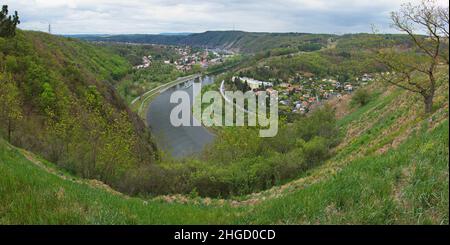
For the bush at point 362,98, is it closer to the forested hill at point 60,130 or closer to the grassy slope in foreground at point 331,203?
the forested hill at point 60,130

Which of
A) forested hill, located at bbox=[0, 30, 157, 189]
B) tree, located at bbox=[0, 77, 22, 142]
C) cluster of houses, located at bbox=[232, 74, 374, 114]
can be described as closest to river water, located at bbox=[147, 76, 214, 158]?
forested hill, located at bbox=[0, 30, 157, 189]

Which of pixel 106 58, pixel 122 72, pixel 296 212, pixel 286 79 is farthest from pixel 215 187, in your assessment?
pixel 106 58

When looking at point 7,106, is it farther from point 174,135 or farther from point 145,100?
point 145,100

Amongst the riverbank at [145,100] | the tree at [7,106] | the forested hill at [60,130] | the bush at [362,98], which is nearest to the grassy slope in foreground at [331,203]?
the forested hill at [60,130]

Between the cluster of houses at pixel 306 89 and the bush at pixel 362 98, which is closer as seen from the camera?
the bush at pixel 362 98

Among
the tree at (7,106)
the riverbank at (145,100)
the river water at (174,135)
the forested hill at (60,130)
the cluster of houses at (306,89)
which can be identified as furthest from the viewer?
the riverbank at (145,100)
